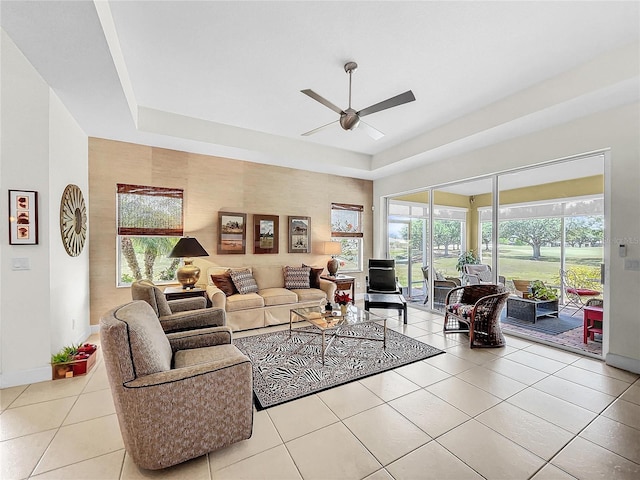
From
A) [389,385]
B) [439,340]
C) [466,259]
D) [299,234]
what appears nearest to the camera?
[389,385]

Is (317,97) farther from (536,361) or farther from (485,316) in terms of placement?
(536,361)

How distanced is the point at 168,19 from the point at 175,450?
3.17m

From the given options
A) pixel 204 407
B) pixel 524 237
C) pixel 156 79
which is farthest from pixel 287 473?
pixel 524 237

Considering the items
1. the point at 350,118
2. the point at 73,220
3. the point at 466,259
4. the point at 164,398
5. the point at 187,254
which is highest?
the point at 350,118

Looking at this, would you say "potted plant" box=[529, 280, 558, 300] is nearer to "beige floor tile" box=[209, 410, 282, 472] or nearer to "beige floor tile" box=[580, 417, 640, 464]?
"beige floor tile" box=[580, 417, 640, 464]

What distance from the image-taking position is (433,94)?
340 centimetres

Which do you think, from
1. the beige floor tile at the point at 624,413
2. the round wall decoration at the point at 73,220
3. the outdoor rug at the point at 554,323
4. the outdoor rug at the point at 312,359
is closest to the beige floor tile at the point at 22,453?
the outdoor rug at the point at 312,359

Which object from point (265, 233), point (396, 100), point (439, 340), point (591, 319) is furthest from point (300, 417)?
point (591, 319)

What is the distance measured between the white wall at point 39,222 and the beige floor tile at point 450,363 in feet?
13.1

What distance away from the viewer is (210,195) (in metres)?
4.81

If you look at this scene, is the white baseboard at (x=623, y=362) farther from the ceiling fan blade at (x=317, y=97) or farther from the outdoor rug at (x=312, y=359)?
the ceiling fan blade at (x=317, y=97)

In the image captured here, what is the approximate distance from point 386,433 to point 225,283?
10.5 ft

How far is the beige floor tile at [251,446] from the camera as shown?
175 centimetres

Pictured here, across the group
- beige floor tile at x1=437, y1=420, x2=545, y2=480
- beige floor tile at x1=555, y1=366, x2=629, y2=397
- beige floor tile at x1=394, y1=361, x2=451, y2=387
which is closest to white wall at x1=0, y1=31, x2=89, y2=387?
beige floor tile at x1=394, y1=361, x2=451, y2=387
